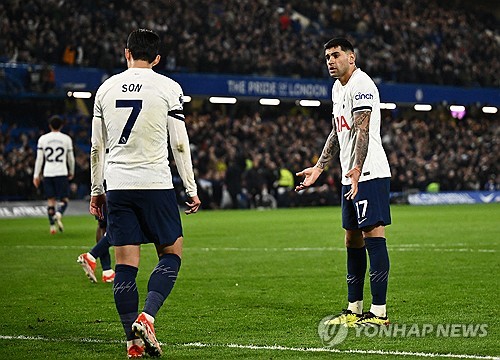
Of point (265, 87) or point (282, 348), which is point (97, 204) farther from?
point (265, 87)

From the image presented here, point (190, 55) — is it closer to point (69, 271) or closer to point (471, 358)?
point (69, 271)

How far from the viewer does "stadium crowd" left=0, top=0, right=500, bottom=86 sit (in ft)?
110

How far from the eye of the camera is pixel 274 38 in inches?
1618

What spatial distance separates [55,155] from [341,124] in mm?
12497

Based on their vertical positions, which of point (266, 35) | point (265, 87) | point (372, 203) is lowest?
point (372, 203)

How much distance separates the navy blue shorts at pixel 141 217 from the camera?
6.54 meters

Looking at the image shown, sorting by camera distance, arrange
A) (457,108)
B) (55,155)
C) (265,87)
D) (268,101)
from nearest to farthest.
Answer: (55,155), (265,87), (268,101), (457,108)

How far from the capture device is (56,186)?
20.1m

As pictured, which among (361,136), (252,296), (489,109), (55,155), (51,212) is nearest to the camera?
(361,136)

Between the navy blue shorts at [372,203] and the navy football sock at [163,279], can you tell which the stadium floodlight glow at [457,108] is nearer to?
the navy blue shorts at [372,203]

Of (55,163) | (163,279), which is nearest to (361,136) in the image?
(163,279)

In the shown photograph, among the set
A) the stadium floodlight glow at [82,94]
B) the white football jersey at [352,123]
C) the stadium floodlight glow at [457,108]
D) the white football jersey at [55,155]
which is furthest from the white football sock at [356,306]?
the stadium floodlight glow at [457,108]

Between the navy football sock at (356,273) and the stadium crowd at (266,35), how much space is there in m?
25.8

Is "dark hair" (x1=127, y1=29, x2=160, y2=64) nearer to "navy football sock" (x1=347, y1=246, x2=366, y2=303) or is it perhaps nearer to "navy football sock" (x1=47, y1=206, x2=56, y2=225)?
"navy football sock" (x1=347, y1=246, x2=366, y2=303)
